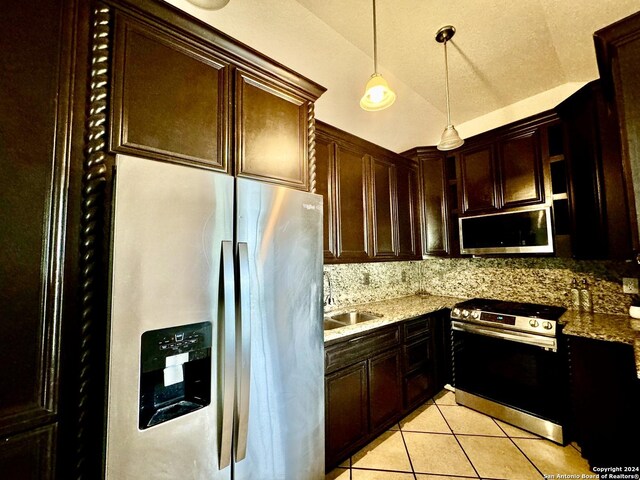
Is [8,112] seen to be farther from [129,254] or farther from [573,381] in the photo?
[573,381]

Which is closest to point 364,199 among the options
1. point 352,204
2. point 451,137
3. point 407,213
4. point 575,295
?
point 352,204

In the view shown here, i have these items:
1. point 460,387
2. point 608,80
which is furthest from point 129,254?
point 460,387

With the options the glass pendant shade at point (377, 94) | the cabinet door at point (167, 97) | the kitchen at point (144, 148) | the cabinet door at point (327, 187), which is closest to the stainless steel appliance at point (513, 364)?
the kitchen at point (144, 148)

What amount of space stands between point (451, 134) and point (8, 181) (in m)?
2.29

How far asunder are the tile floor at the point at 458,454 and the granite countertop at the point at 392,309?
35.1 inches

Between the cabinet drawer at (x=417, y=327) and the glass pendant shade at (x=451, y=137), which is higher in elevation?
the glass pendant shade at (x=451, y=137)

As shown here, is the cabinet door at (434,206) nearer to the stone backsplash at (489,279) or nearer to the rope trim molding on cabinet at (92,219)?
the stone backsplash at (489,279)

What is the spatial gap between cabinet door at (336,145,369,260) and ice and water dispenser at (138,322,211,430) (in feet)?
4.61

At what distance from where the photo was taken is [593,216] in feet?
6.53

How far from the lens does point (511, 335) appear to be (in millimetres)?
2189

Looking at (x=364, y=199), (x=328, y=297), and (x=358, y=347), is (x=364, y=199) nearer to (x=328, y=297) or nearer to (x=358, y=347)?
(x=328, y=297)

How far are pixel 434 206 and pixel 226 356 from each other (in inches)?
108

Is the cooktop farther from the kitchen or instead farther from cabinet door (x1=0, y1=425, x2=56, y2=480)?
cabinet door (x1=0, y1=425, x2=56, y2=480)

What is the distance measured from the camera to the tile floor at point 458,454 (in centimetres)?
175
